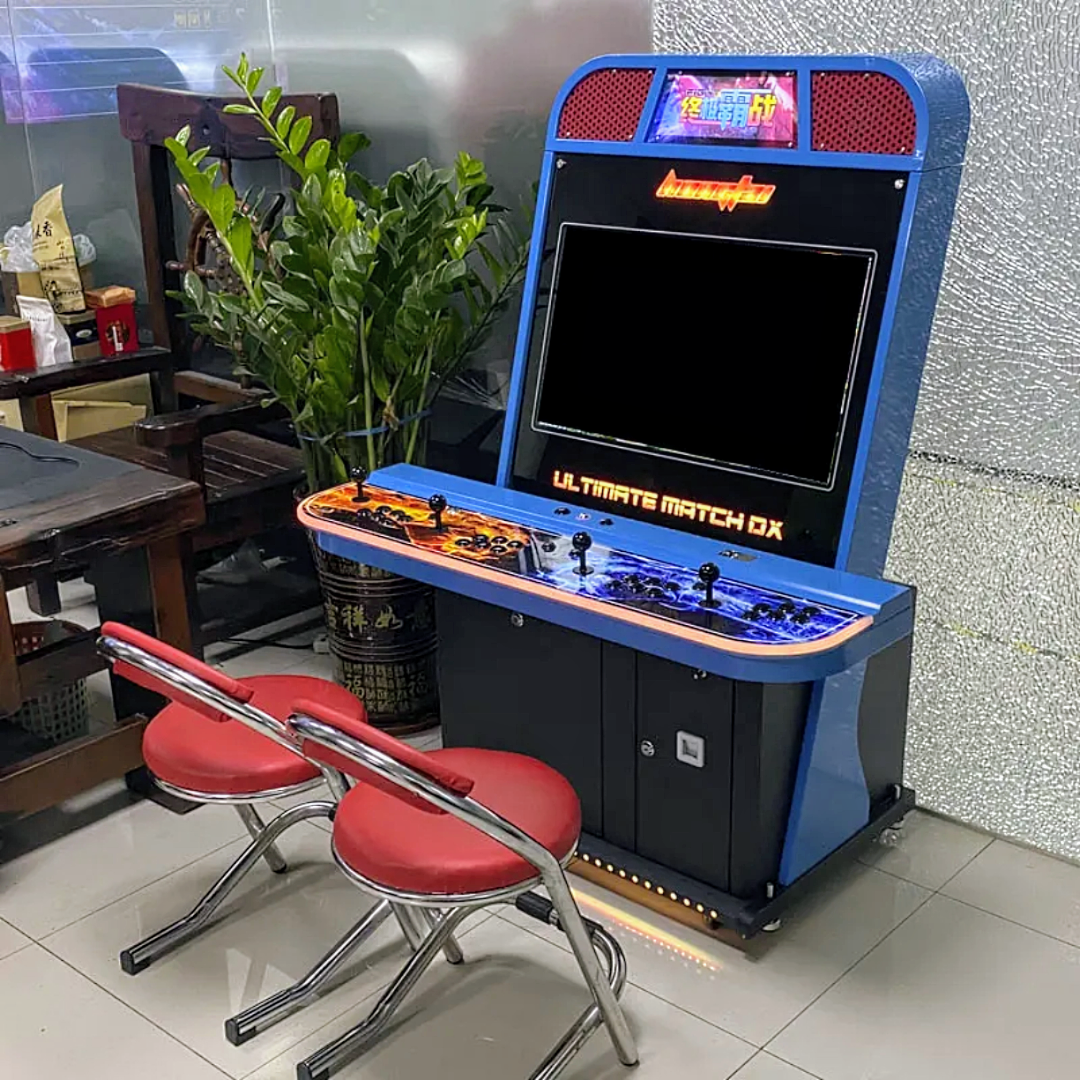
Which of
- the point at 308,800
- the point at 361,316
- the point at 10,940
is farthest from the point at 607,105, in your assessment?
the point at 10,940

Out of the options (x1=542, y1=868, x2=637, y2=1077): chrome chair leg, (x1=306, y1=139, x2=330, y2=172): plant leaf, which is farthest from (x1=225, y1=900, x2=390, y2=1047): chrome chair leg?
(x1=306, y1=139, x2=330, y2=172): plant leaf

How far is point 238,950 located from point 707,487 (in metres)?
1.27

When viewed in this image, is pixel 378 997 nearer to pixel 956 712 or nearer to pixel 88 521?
pixel 88 521

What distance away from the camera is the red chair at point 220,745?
2.13 metres

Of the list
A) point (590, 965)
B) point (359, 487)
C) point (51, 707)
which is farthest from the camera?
point (51, 707)

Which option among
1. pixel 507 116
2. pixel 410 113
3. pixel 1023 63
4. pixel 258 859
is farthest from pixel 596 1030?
pixel 410 113

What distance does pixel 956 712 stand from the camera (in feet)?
9.56

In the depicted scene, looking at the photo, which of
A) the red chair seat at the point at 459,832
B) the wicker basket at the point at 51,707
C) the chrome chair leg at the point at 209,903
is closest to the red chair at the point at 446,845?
the red chair seat at the point at 459,832

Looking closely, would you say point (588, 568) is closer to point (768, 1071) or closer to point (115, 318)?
point (768, 1071)

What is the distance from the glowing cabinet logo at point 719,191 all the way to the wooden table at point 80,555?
3.99ft

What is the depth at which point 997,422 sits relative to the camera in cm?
270

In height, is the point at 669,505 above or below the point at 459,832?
above

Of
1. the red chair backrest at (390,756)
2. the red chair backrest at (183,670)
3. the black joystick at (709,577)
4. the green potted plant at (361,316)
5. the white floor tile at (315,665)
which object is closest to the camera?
the red chair backrest at (390,756)

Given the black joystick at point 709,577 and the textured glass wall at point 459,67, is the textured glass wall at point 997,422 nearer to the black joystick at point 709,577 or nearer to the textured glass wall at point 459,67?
the textured glass wall at point 459,67
